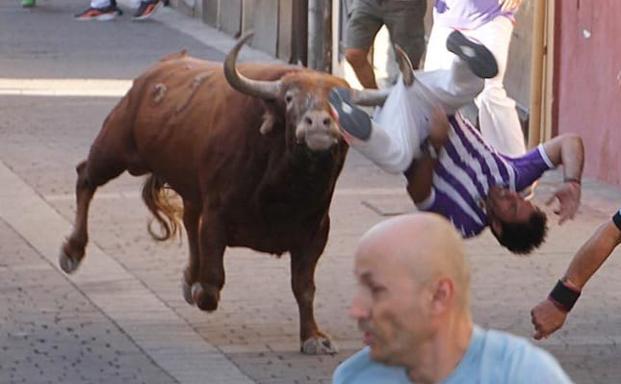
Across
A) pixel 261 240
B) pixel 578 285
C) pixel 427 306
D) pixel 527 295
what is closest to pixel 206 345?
pixel 261 240

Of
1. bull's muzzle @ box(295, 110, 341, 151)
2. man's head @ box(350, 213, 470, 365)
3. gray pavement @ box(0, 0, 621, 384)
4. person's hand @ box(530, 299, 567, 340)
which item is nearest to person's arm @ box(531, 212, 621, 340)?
person's hand @ box(530, 299, 567, 340)

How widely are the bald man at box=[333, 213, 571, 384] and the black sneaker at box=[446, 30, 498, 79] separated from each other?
143 inches

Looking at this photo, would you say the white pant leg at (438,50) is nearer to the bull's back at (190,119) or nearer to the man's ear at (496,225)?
the bull's back at (190,119)

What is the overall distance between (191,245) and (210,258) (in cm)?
100

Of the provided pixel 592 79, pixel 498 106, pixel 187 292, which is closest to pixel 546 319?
pixel 187 292

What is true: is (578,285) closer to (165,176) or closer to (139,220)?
(165,176)

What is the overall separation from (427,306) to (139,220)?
8798 mm

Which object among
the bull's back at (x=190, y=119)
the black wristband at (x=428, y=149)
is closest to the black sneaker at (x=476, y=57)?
the black wristband at (x=428, y=149)

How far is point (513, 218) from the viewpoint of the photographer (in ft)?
23.5

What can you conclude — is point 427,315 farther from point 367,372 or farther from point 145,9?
Result: point 145,9

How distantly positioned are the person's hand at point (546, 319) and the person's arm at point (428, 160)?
1150 mm

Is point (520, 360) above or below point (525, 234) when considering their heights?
above

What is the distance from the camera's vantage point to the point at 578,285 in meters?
6.35

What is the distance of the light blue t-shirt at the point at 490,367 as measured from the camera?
3.62 meters
